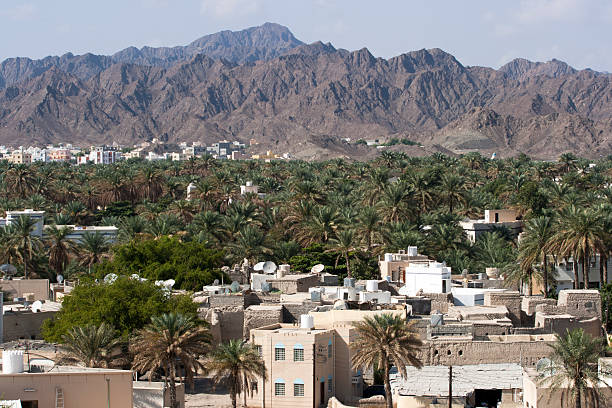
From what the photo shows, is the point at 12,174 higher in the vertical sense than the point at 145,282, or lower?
higher

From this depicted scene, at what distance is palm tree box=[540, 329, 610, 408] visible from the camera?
26234mm

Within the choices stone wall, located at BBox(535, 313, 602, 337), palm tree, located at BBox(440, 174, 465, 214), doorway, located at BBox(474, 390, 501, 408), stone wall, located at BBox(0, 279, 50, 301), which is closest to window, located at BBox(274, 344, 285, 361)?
doorway, located at BBox(474, 390, 501, 408)

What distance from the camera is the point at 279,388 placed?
102 ft

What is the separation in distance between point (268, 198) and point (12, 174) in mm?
22402

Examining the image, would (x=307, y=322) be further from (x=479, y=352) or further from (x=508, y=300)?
(x=508, y=300)

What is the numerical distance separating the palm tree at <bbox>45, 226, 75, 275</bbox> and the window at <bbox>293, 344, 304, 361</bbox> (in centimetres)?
2895

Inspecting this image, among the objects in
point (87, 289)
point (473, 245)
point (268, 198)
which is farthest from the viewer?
point (268, 198)

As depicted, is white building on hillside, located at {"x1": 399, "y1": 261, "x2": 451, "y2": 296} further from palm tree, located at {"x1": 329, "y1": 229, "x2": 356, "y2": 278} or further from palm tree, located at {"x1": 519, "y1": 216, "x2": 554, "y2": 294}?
palm tree, located at {"x1": 329, "y1": 229, "x2": 356, "y2": 278}

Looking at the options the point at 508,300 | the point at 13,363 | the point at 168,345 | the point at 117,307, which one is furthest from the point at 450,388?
the point at 13,363

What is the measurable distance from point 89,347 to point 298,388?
605 centimetres

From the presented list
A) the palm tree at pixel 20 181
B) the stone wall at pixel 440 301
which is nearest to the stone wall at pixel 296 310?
the stone wall at pixel 440 301

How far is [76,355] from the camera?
2844 cm

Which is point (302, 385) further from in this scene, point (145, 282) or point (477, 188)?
point (477, 188)

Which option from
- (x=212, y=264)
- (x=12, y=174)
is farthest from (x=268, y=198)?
(x=212, y=264)
